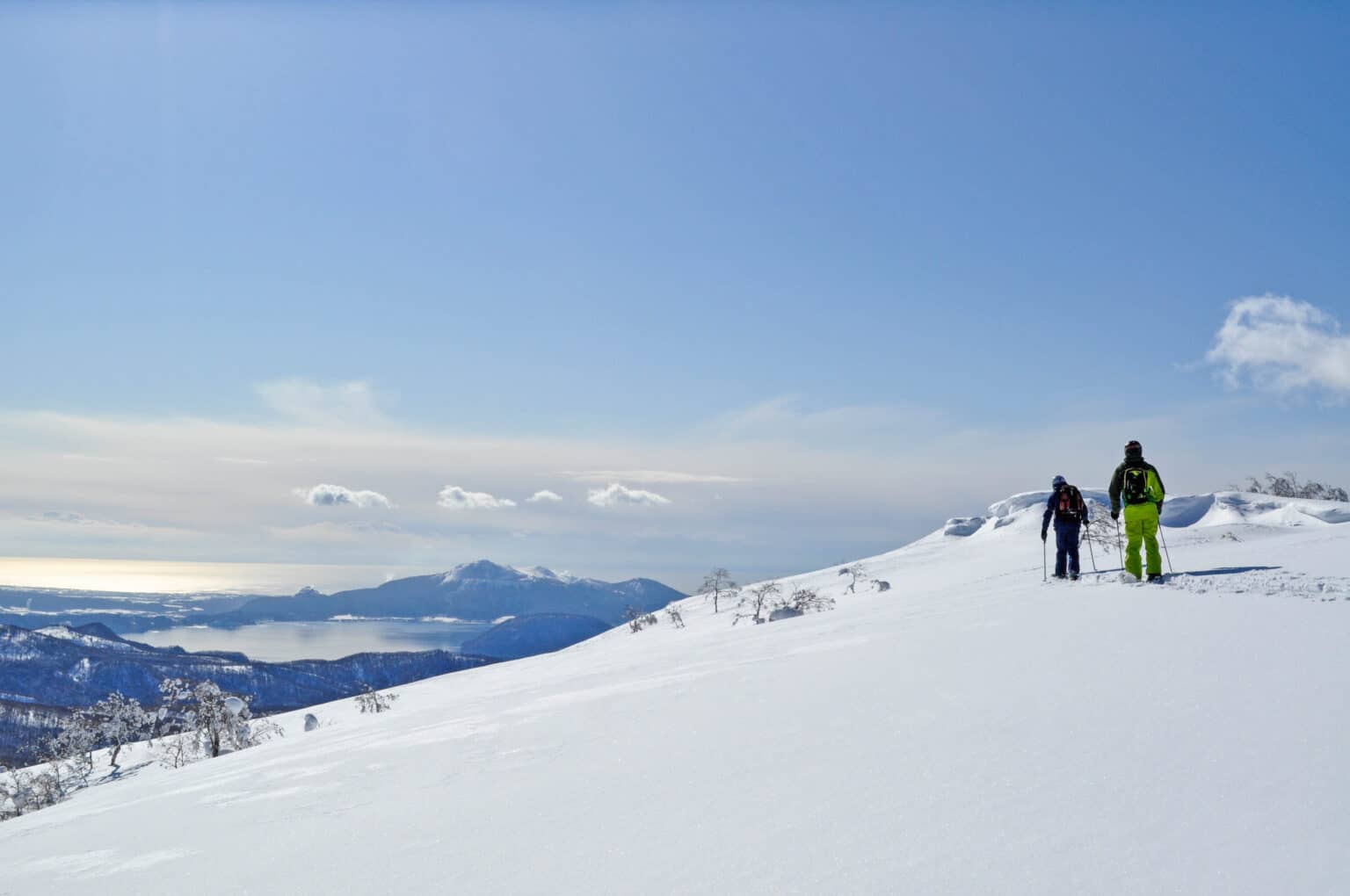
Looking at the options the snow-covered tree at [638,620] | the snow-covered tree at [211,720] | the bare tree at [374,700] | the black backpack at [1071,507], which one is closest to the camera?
the black backpack at [1071,507]

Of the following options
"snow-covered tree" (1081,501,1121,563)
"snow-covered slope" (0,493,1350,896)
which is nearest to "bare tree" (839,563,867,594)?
"snow-covered tree" (1081,501,1121,563)

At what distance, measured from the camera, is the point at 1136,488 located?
12.4 metres

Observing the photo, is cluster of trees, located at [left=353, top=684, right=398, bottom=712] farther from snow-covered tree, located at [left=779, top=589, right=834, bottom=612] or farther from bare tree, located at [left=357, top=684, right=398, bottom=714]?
snow-covered tree, located at [left=779, top=589, right=834, bottom=612]

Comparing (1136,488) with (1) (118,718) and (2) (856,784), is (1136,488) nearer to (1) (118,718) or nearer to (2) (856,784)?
(2) (856,784)

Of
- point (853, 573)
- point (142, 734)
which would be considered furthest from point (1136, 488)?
point (142, 734)

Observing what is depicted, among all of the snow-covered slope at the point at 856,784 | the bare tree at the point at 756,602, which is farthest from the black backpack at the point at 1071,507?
the bare tree at the point at 756,602

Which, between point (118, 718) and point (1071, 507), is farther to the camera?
point (118, 718)

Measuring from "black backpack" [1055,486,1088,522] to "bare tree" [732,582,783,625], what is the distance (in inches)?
463

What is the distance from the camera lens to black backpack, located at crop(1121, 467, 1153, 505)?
1223cm

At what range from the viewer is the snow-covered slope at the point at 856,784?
324cm

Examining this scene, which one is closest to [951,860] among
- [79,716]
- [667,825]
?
[667,825]

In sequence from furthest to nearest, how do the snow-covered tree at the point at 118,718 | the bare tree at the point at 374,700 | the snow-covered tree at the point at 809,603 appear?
the snow-covered tree at the point at 118,718 < the bare tree at the point at 374,700 < the snow-covered tree at the point at 809,603

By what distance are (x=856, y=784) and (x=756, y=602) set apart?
88.9 feet

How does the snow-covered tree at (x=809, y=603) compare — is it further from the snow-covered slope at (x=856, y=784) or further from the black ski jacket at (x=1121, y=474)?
the snow-covered slope at (x=856, y=784)
